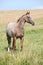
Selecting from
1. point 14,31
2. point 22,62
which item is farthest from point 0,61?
point 14,31

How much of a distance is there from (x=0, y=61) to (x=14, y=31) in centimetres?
399

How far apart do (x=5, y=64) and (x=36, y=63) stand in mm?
1146

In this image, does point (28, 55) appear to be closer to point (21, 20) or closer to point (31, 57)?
point (31, 57)

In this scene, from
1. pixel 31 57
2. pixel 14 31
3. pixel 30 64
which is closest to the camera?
pixel 30 64

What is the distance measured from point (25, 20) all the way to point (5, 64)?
4.63 m

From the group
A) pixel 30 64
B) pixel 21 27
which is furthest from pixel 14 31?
pixel 30 64

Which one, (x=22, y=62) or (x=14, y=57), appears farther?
(x=14, y=57)

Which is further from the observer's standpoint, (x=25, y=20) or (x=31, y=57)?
(x=25, y=20)

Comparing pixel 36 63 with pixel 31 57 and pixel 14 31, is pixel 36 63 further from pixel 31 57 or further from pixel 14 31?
pixel 14 31

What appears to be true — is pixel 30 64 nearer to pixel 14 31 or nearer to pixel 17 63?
pixel 17 63

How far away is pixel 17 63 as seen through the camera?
9.68 meters

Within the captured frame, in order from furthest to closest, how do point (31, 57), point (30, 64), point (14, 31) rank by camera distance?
point (14, 31) < point (31, 57) < point (30, 64)

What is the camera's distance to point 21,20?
45.4ft

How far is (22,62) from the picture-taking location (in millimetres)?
9625
